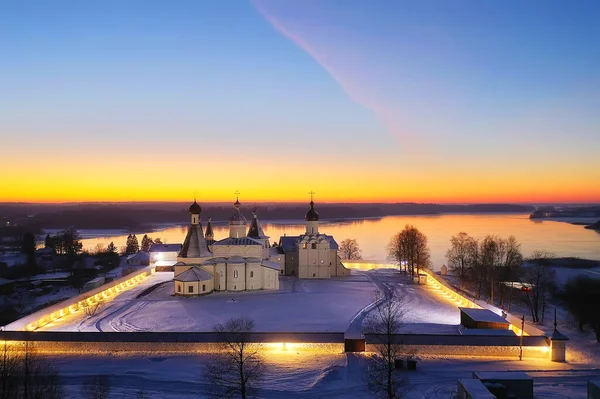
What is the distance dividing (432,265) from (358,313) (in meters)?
21.8

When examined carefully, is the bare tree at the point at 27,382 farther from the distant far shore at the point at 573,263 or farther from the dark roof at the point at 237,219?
the distant far shore at the point at 573,263

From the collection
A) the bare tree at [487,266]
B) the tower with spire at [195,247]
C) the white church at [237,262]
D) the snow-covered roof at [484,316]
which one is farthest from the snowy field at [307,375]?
the bare tree at [487,266]

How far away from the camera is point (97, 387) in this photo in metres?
12.1

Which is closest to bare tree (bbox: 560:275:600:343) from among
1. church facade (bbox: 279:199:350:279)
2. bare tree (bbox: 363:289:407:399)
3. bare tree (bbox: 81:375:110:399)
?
bare tree (bbox: 363:289:407:399)

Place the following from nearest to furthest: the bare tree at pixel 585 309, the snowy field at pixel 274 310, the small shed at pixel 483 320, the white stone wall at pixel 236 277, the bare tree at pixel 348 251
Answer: the small shed at pixel 483 320 < the bare tree at pixel 585 309 < the snowy field at pixel 274 310 < the white stone wall at pixel 236 277 < the bare tree at pixel 348 251

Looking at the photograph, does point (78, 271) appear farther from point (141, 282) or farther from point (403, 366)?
point (403, 366)

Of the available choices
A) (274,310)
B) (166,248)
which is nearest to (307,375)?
→ (274,310)

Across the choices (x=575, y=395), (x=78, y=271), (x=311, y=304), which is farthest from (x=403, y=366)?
(x=78, y=271)

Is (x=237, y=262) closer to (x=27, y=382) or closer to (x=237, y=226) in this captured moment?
(x=237, y=226)

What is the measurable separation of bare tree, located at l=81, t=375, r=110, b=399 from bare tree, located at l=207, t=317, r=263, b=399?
8.26 feet

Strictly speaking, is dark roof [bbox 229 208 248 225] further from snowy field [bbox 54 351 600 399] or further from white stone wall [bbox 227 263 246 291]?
snowy field [bbox 54 351 600 399]

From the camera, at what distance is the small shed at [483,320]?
17125 mm

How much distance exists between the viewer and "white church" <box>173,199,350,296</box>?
25516 mm

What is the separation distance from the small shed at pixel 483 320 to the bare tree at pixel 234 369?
763 cm
